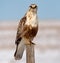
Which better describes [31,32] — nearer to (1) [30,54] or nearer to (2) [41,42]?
(1) [30,54]

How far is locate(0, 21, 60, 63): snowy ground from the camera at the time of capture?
12.1 ft

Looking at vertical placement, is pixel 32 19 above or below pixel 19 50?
above

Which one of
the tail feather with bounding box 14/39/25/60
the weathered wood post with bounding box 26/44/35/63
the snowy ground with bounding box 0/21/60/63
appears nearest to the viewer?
the weathered wood post with bounding box 26/44/35/63

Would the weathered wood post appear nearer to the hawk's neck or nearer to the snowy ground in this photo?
the hawk's neck

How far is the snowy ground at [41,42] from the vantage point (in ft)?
12.1

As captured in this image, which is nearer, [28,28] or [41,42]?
[28,28]

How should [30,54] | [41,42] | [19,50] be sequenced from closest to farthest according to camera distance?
[30,54], [19,50], [41,42]

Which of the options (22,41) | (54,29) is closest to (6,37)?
(54,29)

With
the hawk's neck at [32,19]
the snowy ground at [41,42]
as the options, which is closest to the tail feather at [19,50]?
the hawk's neck at [32,19]

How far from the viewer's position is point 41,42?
4031 millimetres

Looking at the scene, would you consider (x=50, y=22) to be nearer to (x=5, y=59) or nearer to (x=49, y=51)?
(x=49, y=51)

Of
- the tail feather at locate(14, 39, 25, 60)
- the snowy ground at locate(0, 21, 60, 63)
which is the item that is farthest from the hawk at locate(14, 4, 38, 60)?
the snowy ground at locate(0, 21, 60, 63)

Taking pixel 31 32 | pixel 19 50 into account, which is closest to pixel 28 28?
pixel 31 32

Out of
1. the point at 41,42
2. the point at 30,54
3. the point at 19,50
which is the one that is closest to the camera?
the point at 30,54
